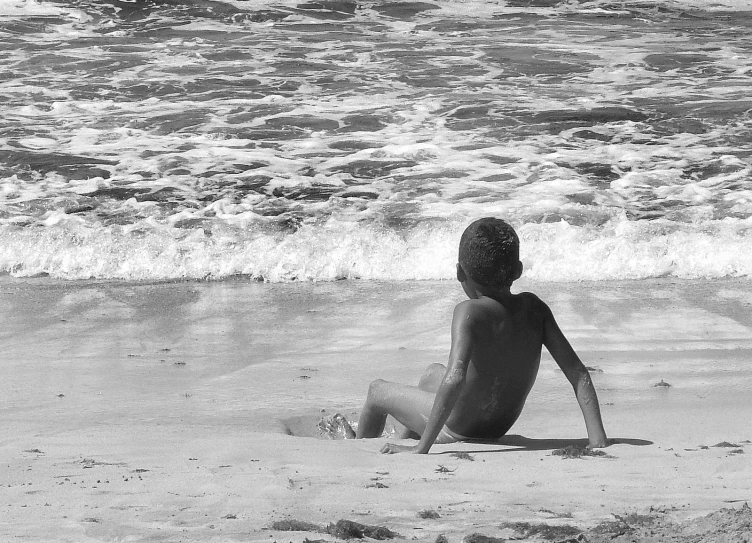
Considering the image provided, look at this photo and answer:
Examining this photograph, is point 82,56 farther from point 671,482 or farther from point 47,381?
point 671,482

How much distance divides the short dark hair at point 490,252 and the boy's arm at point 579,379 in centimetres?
25

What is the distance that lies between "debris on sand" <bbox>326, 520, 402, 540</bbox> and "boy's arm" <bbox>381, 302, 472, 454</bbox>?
0.99 meters

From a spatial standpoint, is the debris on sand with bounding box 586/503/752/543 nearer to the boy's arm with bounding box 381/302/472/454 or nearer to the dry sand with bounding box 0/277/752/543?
the dry sand with bounding box 0/277/752/543

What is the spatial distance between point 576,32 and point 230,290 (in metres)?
11.7

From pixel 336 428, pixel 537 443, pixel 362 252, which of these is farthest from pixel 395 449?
pixel 362 252

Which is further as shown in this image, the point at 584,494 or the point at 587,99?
the point at 587,99

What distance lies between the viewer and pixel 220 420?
4.15 meters

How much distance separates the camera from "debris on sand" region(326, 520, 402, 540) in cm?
239

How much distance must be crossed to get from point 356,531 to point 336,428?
169 cm

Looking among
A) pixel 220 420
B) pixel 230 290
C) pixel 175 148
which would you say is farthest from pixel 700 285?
pixel 175 148

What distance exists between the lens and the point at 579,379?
355cm

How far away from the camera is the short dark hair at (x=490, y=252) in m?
3.40

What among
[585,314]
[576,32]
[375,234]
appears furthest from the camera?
[576,32]

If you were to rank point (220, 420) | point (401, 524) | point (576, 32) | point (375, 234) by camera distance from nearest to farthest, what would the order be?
point (401, 524), point (220, 420), point (375, 234), point (576, 32)
